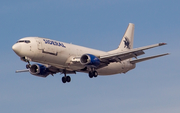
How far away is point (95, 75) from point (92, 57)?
343 centimetres

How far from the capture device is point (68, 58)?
67.6 meters

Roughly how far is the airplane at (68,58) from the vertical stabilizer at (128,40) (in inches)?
193

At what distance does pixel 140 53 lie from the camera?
68812 mm

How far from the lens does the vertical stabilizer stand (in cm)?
8147

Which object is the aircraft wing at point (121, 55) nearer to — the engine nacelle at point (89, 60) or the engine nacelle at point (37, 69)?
the engine nacelle at point (89, 60)

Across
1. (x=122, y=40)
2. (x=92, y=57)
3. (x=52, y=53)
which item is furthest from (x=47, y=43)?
(x=122, y=40)

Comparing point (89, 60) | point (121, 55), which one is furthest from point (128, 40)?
point (89, 60)

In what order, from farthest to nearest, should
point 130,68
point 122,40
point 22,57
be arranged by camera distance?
point 122,40 < point 130,68 < point 22,57

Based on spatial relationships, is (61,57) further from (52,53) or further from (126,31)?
(126,31)

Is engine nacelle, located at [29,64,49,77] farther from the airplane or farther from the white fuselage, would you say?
the white fuselage

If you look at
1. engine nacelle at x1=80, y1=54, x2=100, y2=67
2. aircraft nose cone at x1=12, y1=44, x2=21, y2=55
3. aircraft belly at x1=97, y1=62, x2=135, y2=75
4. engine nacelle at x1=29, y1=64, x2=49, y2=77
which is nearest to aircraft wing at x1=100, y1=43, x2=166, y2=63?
engine nacelle at x1=80, y1=54, x2=100, y2=67

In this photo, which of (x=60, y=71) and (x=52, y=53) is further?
(x=60, y=71)

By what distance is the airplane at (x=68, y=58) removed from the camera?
64562 mm

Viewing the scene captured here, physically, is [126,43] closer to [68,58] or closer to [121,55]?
[121,55]
